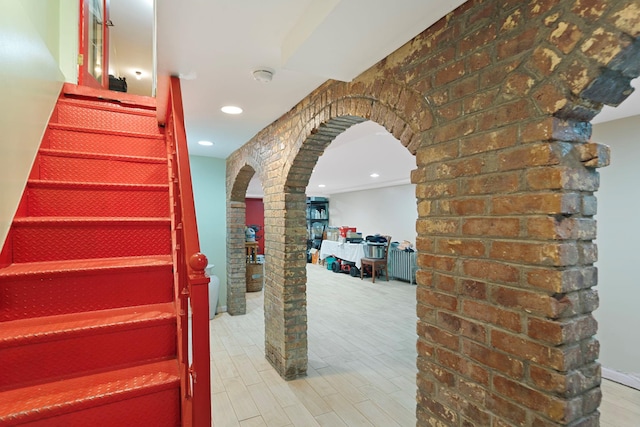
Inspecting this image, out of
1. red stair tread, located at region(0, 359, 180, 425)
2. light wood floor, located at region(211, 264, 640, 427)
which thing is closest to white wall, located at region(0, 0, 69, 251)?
red stair tread, located at region(0, 359, 180, 425)

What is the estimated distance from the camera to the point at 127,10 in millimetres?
4281

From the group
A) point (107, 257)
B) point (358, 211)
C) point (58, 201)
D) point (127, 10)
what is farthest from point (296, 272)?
point (358, 211)

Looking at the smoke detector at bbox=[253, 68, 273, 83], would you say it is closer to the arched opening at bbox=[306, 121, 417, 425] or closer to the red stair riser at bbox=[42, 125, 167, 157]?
the red stair riser at bbox=[42, 125, 167, 157]

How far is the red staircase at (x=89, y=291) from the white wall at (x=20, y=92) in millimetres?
125

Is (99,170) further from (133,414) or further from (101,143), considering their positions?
(133,414)

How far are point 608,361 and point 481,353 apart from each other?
296 centimetres

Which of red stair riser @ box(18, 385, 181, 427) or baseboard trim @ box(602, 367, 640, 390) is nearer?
red stair riser @ box(18, 385, 181, 427)

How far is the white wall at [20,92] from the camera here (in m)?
1.46

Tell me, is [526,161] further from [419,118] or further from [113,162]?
[113,162]

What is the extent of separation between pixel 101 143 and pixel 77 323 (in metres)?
1.48

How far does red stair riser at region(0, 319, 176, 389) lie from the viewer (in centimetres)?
125

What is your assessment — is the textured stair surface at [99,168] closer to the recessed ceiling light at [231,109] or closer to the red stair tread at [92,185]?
the red stair tread at [92,185]

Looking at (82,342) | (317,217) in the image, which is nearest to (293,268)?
(82,342)

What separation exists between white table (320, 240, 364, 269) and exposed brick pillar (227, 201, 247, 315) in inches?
153
